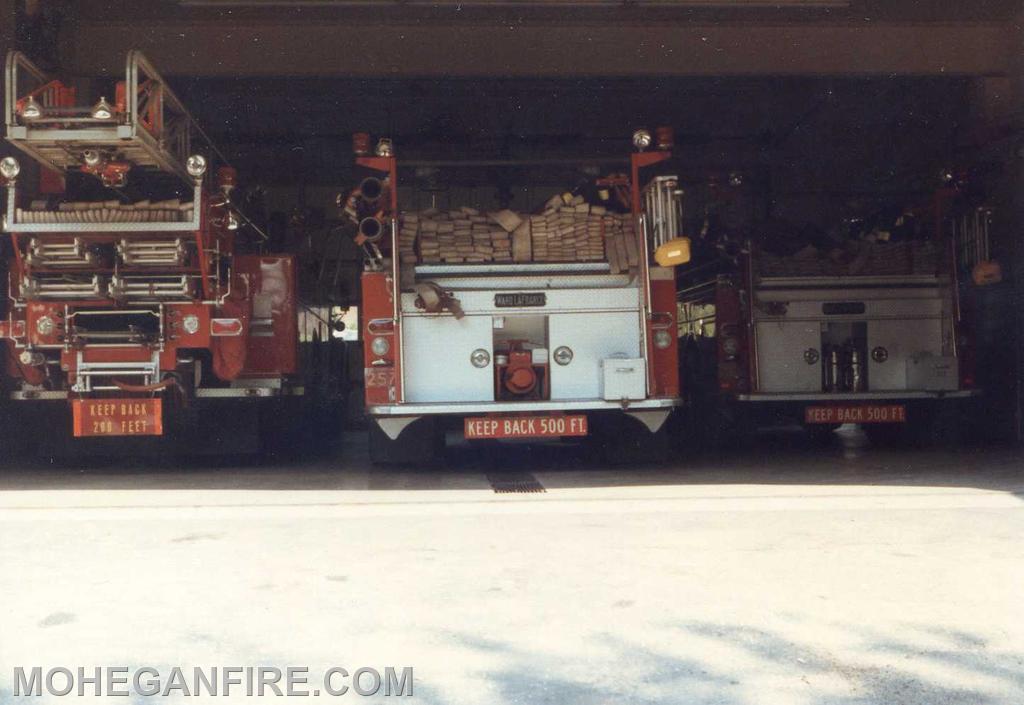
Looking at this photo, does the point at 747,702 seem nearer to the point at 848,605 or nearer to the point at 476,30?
the point at 848,605

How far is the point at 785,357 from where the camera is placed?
1182 cm

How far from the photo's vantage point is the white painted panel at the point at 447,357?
974cm

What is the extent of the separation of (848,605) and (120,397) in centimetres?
741

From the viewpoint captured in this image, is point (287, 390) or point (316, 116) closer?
point (287, 390)

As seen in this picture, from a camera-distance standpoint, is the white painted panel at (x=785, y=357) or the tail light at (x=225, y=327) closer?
the tail light at (x=225, y=327)

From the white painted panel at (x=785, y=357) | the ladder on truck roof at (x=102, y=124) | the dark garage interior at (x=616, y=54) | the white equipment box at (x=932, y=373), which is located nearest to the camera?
the ladder on truck roof at (x=102, y=124)

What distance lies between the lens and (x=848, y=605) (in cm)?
463

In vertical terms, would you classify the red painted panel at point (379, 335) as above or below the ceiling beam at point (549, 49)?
below

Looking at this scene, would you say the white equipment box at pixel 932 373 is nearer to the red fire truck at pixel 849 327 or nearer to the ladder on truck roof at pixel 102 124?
the red fire truck at pixel 849 327

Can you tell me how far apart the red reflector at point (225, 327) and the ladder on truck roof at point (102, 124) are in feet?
4.52

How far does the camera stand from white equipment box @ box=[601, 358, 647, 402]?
957 centimetres

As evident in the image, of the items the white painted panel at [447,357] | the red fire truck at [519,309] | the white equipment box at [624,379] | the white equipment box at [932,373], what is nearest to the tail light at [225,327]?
the red fire truck at [519,309]

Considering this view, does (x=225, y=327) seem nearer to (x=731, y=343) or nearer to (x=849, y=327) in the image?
(x=731, y=343)

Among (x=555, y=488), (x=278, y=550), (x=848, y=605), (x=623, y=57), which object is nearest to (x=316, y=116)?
(x=623, y=57)
